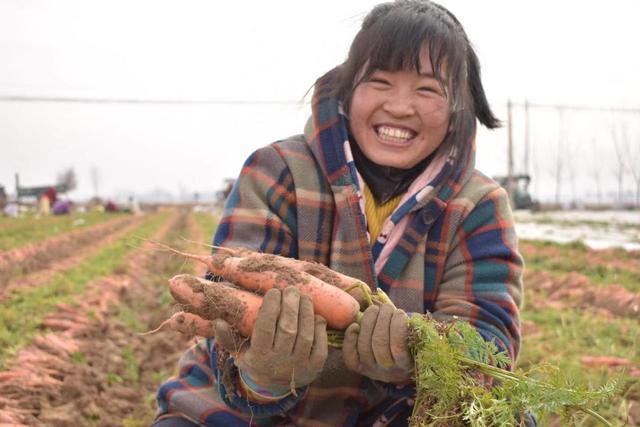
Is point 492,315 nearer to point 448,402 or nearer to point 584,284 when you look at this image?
point 448,402

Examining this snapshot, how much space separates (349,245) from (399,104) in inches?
21.0

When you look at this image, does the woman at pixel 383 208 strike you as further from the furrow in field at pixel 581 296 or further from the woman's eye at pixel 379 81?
the furrow in field at pixel 581 296

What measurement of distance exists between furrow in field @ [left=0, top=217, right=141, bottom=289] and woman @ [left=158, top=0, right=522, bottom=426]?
5.72 meters

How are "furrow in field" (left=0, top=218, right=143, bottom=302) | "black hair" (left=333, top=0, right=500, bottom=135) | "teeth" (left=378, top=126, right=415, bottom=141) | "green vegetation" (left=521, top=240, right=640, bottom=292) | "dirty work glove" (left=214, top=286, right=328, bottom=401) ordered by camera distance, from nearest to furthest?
"dirty work glove" (left=214, top=286, right=328, bottom=401), "black hair" (left=333, top=0, right=500, bottom=135), "teeth" (left=378, top=126, right=415, bottom=141), "furrow in field" (left=0, top=218, right=143, bottom=302), "green vegetation" (left=521, top=240, right=640, bottom=292)

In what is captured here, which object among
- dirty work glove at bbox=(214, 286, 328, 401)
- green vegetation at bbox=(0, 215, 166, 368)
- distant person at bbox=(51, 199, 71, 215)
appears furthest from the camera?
distant person at bbox=(51, 199, 71, 215)

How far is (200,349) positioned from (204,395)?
267 millimetres

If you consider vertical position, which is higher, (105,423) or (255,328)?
(255,328)

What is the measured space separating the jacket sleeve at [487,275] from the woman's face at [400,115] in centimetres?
33

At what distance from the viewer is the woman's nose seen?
7.14 ft

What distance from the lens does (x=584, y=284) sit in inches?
286

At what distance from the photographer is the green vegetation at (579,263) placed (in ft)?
25.2

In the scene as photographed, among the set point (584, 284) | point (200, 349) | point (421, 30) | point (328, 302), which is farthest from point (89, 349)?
point (584, 284)

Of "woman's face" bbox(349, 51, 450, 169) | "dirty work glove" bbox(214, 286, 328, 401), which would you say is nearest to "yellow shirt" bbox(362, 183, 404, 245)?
"woman's face" bbox(349, 51, 450, 169)

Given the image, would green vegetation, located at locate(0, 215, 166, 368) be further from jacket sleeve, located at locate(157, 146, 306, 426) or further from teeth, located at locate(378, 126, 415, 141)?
teeth, located at locate(378, 126, 415, 141)
